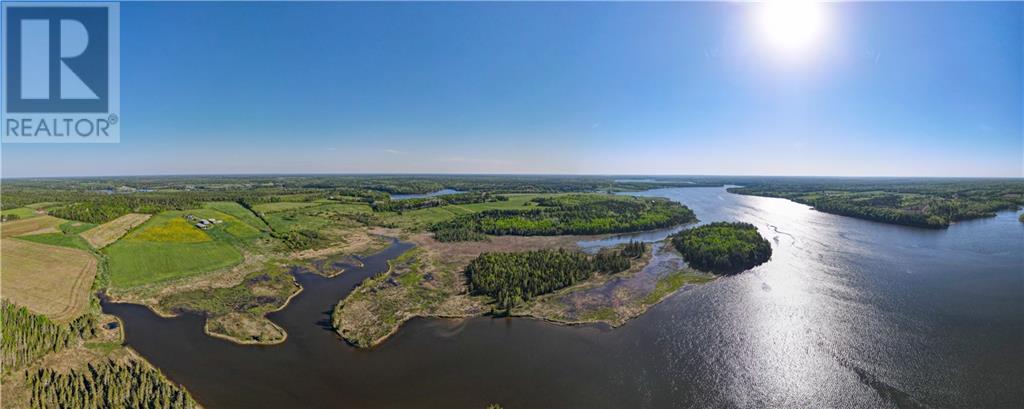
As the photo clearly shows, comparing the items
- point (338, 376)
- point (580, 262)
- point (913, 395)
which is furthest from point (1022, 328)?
point (338, 376)

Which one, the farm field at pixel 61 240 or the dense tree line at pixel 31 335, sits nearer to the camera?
the dense tree line at pixel 31 335

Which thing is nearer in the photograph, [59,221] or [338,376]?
[338,376]

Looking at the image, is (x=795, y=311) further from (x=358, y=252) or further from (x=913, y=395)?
(x=358, y=252)

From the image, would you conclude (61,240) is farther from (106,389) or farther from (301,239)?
(106,389)

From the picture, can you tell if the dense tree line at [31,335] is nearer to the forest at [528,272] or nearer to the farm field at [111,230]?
the forest at [528,272]

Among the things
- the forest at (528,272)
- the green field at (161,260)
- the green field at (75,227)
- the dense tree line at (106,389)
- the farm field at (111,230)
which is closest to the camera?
the dense tree line at (106,389)

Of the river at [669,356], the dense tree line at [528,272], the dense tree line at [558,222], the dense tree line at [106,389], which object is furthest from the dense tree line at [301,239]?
the dense tree line at [106,389]
